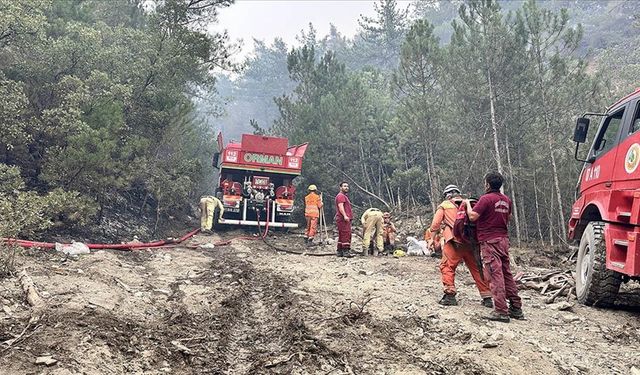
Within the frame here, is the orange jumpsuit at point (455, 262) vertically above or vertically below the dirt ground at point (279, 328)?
above

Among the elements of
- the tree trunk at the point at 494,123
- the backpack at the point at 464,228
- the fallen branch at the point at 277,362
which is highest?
the tree trunk at the point at 494,123

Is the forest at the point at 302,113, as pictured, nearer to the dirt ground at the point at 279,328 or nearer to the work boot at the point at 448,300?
the dirt ground at the point at 279,328

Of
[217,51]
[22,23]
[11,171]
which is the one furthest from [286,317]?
[217,51]

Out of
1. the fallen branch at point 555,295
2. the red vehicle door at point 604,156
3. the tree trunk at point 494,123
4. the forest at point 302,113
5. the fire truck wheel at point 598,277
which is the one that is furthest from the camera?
the tree trunk at point 494,123

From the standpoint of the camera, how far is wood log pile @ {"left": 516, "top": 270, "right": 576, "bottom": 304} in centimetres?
648

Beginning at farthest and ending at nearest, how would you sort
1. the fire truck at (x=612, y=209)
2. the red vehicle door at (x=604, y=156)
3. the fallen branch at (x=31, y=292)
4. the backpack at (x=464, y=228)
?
the red vehicle door at (x=604, y=156), the backpack at (x=464, y=228), the fire truck at (x=612, y=209), the fallen branch at (x=31, y=292)

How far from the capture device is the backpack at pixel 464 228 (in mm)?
5418

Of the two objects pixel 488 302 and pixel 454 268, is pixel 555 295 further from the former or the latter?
pixel 454 268

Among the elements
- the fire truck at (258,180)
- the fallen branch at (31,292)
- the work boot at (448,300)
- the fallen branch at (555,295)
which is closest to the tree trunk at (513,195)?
the fire truck at (258,180)

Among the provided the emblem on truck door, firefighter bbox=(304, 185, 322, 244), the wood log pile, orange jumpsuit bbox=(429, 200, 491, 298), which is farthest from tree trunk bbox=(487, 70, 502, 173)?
orange jumpsuit bbox=(429, 200, 491, 298)

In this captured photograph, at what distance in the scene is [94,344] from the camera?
11.7 ft

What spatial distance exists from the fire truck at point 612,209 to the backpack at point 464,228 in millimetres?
1471

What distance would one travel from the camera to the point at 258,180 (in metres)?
14.9

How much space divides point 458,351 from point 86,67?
10.7m
